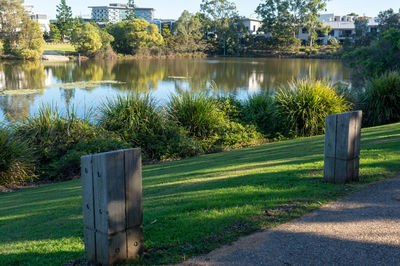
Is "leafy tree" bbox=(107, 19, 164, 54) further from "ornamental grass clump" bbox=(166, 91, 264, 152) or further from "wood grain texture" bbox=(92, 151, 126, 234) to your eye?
"wood grain texture" bbox=(92, 151, 126, 234)

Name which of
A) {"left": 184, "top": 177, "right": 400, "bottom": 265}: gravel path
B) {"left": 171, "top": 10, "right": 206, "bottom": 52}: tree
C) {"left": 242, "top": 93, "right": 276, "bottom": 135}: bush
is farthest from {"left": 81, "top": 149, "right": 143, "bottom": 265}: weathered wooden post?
{"left": 171, "top": 10, "right": 206, "bottom": 52}: tree

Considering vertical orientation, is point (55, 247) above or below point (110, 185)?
below

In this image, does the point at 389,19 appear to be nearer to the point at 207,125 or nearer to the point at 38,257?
the point at 207,125

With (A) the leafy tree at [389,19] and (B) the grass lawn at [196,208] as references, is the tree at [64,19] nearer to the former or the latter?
(A) the leafy tree at [389,19]

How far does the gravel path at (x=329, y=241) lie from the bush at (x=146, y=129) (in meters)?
8.05

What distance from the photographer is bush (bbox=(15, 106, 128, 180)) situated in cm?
1099

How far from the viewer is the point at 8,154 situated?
1023 centimetres

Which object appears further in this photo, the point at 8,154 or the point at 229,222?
the point at 8,154

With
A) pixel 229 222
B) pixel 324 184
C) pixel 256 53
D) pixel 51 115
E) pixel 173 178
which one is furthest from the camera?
pixel 256 53

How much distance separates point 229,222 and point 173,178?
10.6 ft

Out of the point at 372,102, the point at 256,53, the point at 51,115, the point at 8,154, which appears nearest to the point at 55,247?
the point at 8,154

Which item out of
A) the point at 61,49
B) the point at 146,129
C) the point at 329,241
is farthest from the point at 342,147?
the point at 61,49

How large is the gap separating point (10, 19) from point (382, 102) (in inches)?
2283

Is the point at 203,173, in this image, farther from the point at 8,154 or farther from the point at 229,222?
the point at 8,154
